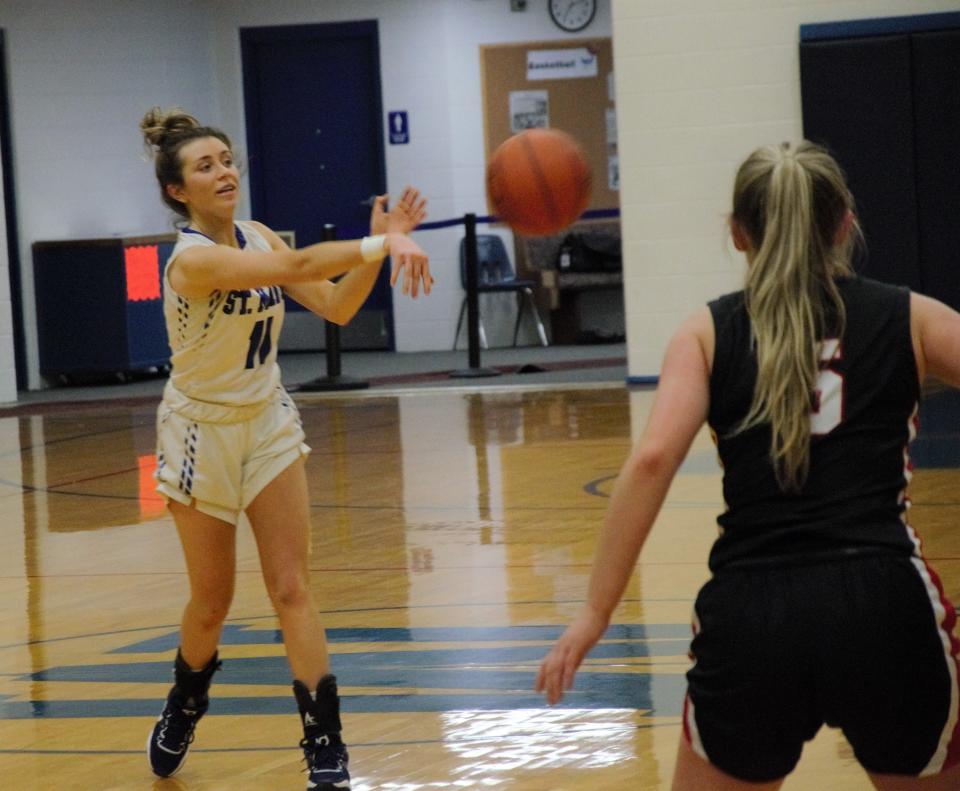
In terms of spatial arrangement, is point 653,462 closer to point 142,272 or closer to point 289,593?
point 289,593

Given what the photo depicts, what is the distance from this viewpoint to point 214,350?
12.1 ft

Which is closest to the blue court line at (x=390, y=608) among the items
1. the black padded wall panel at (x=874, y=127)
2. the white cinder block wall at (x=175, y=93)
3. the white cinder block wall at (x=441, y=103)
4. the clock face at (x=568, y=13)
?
the white cinder block wall at (x=441, y=103)

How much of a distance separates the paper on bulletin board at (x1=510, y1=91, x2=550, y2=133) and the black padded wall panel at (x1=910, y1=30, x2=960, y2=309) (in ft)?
16.8

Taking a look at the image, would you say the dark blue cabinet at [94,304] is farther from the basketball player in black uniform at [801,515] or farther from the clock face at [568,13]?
the basketball player in black uniform at [801,515]

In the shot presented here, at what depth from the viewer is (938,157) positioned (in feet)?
37.3

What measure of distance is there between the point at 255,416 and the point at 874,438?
5.78ft

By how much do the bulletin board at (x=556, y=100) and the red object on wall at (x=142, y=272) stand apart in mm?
3253

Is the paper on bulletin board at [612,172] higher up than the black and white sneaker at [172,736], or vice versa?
the paper on bulletin board at [612,172]

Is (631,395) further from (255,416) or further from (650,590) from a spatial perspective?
(255,416)

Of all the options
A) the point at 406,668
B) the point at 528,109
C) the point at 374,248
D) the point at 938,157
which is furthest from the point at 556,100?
the point at 374,248

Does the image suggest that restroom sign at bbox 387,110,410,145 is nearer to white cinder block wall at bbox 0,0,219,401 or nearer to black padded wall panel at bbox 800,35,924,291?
white cinder block wall at bbox 0,0,219,401

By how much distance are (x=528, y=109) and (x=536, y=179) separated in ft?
36.9

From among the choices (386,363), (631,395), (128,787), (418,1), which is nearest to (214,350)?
(128,787)

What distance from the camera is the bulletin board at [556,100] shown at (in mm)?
15836
